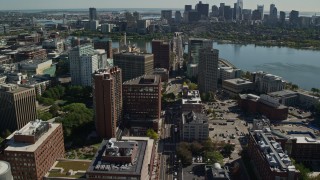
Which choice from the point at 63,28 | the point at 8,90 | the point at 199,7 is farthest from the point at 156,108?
the point at 199,7

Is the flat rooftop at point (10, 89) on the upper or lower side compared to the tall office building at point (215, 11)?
lower

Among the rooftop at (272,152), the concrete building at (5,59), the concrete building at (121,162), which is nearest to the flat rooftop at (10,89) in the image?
the concrete building at (121,162)

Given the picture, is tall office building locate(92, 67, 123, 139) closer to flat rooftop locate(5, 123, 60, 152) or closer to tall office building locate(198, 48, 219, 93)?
flat rooftop locate(5, 123, 60, 152)

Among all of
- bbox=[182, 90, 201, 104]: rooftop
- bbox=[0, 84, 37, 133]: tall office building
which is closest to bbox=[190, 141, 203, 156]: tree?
bbox=[182, 90, 201, 104]: rooftop

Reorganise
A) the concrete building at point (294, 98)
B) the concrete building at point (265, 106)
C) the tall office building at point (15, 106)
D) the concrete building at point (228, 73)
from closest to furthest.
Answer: the tall office building at point (15, 106), the concrete building at point (265, 106), the concrete building at point (294, 98), the concrete building at point (228, 73)

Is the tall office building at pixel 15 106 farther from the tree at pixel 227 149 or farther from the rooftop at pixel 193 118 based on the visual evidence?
the tree at pixel 227 149

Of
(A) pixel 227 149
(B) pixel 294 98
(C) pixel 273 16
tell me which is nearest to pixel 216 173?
(A) pixel 227 149
